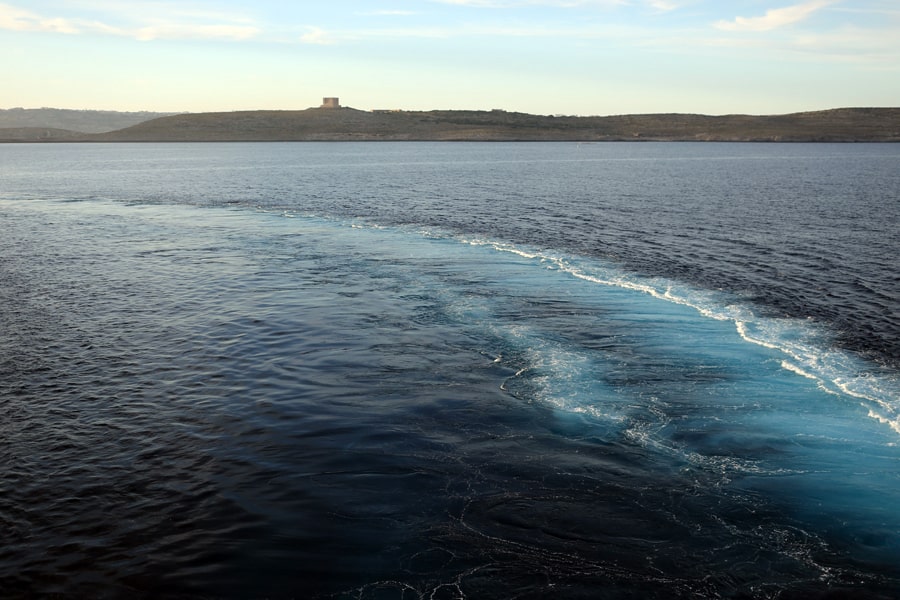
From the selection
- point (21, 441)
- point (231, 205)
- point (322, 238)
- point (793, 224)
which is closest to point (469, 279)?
point (322, 238)

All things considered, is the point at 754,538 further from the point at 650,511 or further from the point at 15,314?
the point at 15,314

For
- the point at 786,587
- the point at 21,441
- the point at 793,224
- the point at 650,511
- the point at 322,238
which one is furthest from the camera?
the point at 793,224

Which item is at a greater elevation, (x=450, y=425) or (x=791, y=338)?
(x=791, y=338)

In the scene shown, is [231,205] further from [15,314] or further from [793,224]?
[793,224]

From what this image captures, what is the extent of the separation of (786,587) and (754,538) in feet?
4.56

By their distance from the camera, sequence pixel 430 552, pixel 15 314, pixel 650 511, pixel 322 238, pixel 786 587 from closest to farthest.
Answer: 1. pixel 786 587
2. pixel 430 552
3. pixel 650 511
4. pixel 15 314
5. pixel 322 238

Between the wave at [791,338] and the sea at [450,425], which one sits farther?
the wave at [791,338]

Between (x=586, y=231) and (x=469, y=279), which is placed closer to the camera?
(x=469, y=279)

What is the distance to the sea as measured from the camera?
12.2m

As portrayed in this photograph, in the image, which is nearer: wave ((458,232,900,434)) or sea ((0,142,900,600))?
sea ((0,142,900,600))

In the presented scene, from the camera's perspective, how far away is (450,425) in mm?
17859

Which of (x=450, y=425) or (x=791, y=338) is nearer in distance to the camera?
(x=450, y=425)

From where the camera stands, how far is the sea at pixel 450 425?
12.2 meters

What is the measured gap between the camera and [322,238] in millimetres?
48531
